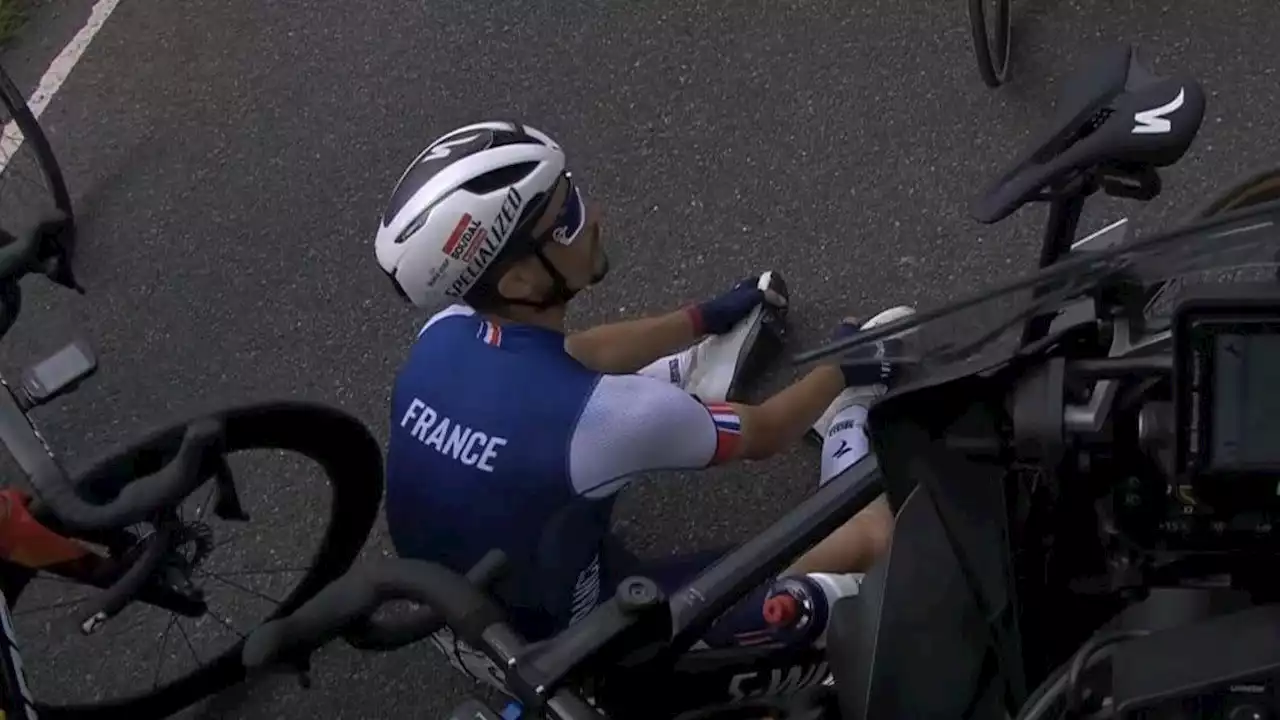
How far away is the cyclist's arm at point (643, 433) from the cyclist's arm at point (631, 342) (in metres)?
0.51

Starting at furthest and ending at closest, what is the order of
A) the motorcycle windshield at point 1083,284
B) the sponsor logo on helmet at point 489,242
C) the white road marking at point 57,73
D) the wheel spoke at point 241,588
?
the white road marking at point 57,73, the wheel spoke at point 241,588, the sponsor logo on helmet at point 489,242, the motorcycle windshield at point 1083,284

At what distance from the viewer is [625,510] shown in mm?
3727

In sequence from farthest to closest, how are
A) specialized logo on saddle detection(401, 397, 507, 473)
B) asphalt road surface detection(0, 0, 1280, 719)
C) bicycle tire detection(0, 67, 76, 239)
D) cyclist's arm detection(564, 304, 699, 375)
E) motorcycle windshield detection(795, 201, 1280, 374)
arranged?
bicycle tire detection(0, 67, 76, 239), asphalt road surface detection(0, 0, 1280, 719), cyclist's arm detection(564, 304, 699, 375), specialized logo on saddle detection(401, 397, 507, 473), motorcycle windshield detection(795, 201, 1280, 374)

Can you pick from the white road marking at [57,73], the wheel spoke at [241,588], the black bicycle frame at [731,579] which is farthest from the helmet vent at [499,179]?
the white road marking at [57,73]

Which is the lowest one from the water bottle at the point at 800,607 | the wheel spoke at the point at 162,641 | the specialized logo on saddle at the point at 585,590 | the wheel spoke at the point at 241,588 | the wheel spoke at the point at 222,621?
the wheel spoke at the point at 162,641

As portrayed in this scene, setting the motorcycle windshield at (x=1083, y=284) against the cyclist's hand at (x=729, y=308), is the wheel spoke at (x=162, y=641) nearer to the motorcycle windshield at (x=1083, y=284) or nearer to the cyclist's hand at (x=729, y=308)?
the cyclist's hand at (x=729, y=308)

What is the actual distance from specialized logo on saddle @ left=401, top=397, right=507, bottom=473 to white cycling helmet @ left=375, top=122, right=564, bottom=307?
25cm

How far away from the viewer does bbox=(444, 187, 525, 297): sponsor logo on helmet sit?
2.74m

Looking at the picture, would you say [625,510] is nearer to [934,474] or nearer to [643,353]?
[643,353]

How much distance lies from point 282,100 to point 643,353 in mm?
2074

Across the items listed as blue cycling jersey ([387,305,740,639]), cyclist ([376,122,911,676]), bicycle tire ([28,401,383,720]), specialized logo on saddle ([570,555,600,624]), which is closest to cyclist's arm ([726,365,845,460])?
cyclist ([376,122,911,676])

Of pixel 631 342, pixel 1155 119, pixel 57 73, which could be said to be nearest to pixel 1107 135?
pixel 1155 119

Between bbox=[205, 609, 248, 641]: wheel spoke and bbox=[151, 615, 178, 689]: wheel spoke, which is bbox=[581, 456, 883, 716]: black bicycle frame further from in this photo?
bbox=[151, 615, 178, 689]: wheel spoke

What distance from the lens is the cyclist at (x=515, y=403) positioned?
8.71 ft
